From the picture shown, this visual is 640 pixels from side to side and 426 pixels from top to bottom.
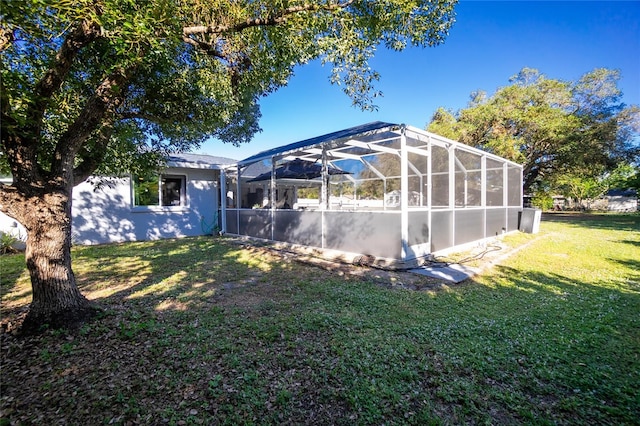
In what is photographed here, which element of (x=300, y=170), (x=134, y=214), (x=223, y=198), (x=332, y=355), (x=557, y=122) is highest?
(x=557, y=122)

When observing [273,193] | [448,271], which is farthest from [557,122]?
[273,193]

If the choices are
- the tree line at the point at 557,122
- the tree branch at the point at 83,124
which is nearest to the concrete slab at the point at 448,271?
the tree branch at the point at 83,124

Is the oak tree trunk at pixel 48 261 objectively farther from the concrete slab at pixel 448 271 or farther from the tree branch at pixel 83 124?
the concrete slab at pixel 448 271

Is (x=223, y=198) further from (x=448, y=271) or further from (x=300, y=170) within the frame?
(x=448, y=271)

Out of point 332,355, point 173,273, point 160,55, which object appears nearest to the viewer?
point 332,355

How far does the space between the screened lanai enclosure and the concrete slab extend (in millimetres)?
353

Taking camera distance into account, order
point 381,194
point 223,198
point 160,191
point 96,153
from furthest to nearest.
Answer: point 223,198 < point 160,191 < point 381,194 < point 96,153

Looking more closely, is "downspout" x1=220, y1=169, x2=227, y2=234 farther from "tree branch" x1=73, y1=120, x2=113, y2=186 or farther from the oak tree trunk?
the oak tree trunk

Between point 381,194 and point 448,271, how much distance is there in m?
4.44

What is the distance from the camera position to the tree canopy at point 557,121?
1565cm

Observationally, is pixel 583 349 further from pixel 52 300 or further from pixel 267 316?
pixel 52 300

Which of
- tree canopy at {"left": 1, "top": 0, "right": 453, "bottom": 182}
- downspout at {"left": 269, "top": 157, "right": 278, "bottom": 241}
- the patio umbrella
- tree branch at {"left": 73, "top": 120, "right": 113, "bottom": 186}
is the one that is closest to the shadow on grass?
downspout at {"left": 269, "top": 157, "right": 278, "bottom": 241}

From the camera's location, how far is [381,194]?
31.3 ft

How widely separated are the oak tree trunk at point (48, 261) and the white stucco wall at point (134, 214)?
19.9 ft
